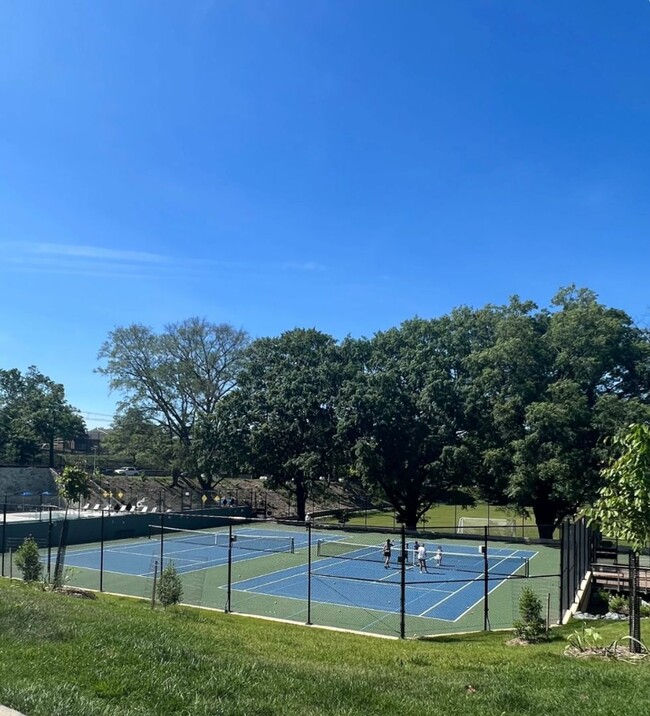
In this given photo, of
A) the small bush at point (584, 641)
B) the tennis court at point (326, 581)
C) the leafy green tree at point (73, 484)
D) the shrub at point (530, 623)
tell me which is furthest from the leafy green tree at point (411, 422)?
the small bush at point (584, 641)

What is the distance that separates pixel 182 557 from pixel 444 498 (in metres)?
23.3

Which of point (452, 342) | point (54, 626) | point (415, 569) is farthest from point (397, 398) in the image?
point (54, 626)

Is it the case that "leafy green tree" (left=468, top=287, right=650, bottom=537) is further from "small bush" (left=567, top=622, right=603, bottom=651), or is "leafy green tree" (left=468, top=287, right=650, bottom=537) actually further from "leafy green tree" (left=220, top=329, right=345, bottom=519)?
"small bush" (left=567, top=622, right=603, bottom=651)

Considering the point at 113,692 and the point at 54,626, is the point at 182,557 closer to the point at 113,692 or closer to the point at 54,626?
the point at 54,626

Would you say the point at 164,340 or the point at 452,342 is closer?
the point at 452,342

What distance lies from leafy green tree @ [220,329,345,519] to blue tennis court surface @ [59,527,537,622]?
9282 millimetres

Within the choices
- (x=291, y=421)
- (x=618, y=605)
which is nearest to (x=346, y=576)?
(x=618, y=605)

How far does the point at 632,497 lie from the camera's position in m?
8.73

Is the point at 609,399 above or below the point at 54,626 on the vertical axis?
above

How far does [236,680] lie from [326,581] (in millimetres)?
20073

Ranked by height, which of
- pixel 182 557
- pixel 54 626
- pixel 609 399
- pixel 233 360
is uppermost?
pixel 233 360

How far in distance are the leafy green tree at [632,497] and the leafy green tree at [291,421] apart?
3674cm

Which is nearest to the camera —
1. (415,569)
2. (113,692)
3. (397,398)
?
(113,692)

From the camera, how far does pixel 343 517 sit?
148ft
